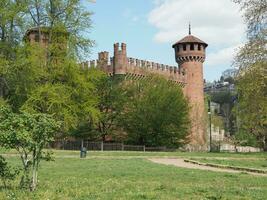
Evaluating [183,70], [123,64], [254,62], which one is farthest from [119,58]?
[254,62]

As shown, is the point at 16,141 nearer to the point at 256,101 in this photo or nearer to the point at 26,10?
the point at 256,101

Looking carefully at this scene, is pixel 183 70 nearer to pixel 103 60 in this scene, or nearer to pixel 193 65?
pixel 193 65

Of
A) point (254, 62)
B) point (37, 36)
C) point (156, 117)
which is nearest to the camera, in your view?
point (254, 62)

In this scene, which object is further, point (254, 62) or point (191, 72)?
point (191, 72)

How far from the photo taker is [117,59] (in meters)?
53.0

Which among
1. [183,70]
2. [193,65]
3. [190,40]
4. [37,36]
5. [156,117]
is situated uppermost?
[190,40]

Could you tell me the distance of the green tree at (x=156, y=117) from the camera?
156 feet

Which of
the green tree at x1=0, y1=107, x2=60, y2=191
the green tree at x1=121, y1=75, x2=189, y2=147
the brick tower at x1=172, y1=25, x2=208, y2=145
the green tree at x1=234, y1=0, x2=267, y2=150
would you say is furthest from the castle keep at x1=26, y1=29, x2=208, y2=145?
the green tree at x1=0, y1=107, x2=60, y2=191

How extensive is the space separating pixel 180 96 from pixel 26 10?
20029 millimetres

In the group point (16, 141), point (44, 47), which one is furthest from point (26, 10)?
point (16, 141)

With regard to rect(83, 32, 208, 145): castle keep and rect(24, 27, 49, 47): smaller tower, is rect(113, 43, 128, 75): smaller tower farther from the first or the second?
rect(24, 27, 49, 47): smaller tower

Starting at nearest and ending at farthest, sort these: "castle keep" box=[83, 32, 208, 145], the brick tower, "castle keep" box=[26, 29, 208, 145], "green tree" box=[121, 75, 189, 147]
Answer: "green tree" box=[121, 75, 189, 147], "castle keep" box=[26, 29, 208, 145], "castle keep" box=[83, 32, 208, 145], the brick tower

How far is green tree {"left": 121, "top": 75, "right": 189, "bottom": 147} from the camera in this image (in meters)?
47.7

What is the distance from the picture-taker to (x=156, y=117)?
157 ft
